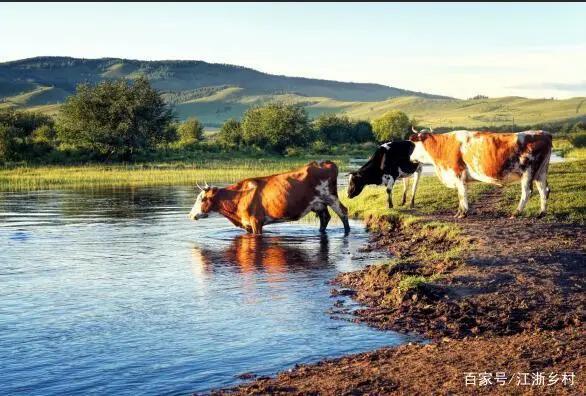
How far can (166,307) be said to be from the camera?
37.6 ft

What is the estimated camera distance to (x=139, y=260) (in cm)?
1583

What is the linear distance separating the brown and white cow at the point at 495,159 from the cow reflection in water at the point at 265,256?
11.6 ft

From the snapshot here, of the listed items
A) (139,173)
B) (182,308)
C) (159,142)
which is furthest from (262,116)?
(182,308)

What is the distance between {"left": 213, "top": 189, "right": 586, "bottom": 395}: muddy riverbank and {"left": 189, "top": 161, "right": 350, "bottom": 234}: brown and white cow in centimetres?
334

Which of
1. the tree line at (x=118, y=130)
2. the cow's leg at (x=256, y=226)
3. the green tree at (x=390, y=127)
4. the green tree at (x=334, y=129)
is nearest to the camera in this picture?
the cow's leg at (x=256, y=226)

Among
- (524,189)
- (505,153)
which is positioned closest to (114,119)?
(505,153)

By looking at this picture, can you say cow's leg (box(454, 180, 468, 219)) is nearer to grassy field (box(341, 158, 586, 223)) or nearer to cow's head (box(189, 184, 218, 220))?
grassy field (box(341, 158, 586, 223))

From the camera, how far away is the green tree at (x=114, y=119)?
62.1 meters

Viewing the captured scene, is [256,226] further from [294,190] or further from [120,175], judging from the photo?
[120,175]

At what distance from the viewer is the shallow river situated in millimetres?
8508

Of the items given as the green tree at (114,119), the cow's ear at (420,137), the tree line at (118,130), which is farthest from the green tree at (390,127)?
the cow's ear at (420,137)

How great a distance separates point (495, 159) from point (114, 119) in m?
51.5

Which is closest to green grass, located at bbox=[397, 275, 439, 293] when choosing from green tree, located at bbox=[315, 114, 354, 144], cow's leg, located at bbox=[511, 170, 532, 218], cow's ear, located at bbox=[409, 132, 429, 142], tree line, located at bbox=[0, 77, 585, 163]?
cow's leg, located at bbox=[511, 170, 532, 218]

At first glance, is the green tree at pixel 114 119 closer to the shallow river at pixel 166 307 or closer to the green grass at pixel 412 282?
the shallow river at pixel 166 307
